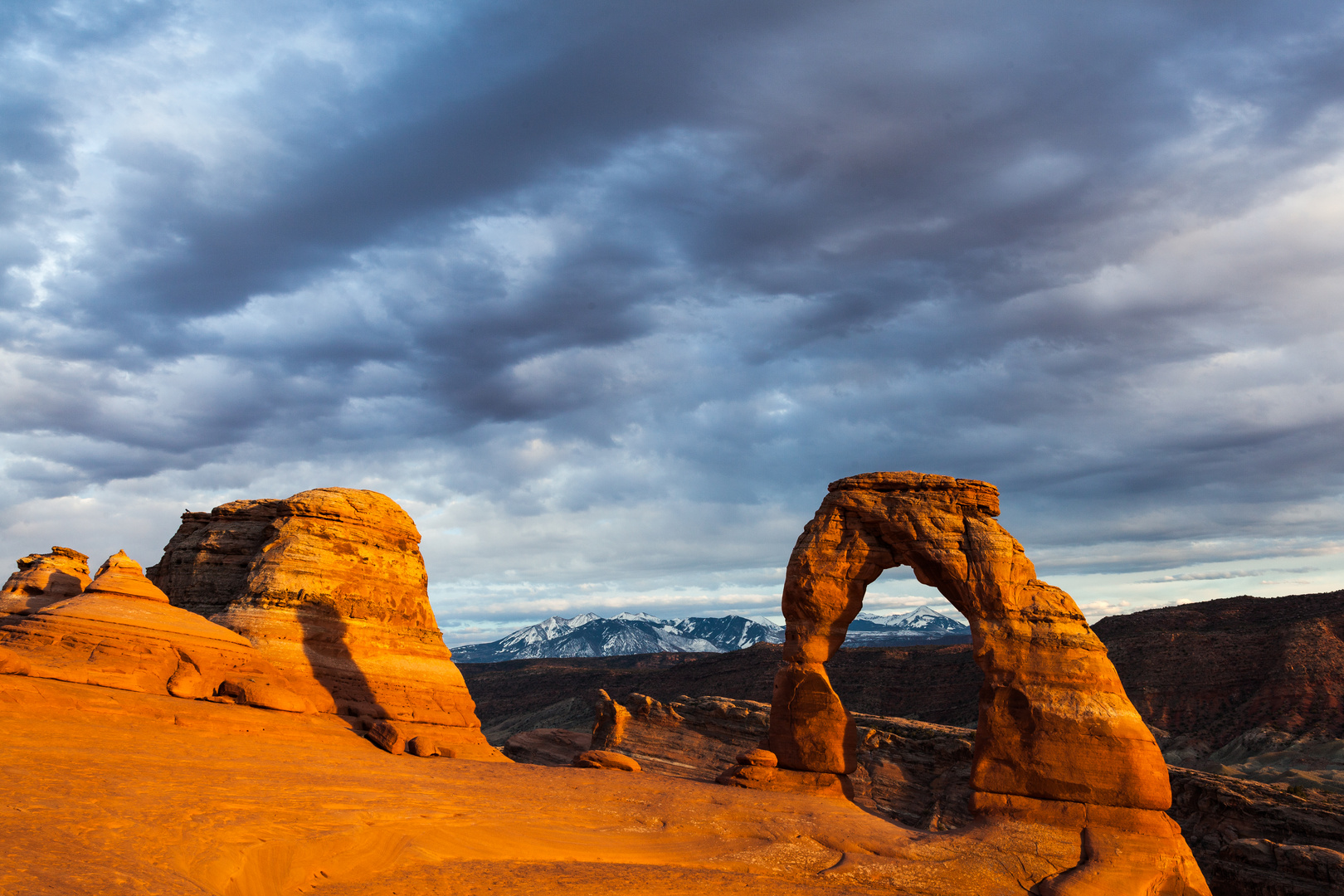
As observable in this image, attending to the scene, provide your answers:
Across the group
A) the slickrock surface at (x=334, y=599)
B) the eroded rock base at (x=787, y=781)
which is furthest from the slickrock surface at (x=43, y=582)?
the eroded rock base at (x=787, y=781)

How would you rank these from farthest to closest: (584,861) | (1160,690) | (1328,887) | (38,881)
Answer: (1160,690), (1328,887), (584,861), (38,881)

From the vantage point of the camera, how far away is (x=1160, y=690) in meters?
54.1

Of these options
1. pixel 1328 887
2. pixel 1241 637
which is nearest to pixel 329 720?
pixel 1328 887

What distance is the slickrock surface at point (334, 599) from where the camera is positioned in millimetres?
25188

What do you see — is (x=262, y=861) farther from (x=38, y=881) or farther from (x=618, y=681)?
(x=618, y=681)

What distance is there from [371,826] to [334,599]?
51.0 ft

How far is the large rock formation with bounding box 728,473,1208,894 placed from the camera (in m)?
17.8

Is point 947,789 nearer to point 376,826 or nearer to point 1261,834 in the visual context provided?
point 1261,834

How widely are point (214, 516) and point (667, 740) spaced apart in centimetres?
2069

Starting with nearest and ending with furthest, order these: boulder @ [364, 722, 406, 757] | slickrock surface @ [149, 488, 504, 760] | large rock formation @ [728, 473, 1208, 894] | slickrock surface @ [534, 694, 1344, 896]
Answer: large rock formation @ [728, 473, 1208, 894] < slickrock surface @ [534, 694, 1344, 896] < boulder @ [364, 722, 406, 757] < slickrock surface @ [149, 488, 504, 760]

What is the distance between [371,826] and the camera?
12.7 meters

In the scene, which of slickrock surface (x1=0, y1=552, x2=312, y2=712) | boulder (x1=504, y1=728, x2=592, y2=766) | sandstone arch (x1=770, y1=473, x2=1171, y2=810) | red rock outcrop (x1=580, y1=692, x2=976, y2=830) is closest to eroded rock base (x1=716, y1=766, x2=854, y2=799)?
sandstone arch (x1=770, y1=473, x2=1171, y2=810)

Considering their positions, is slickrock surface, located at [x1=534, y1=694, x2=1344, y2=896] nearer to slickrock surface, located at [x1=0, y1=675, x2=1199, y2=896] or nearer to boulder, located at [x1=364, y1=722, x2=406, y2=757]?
slickrock surface, located at [x1=0, y1=675, x2=1199, y2=896]

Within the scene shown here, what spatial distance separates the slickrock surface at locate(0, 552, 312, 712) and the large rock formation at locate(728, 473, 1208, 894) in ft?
44.6
